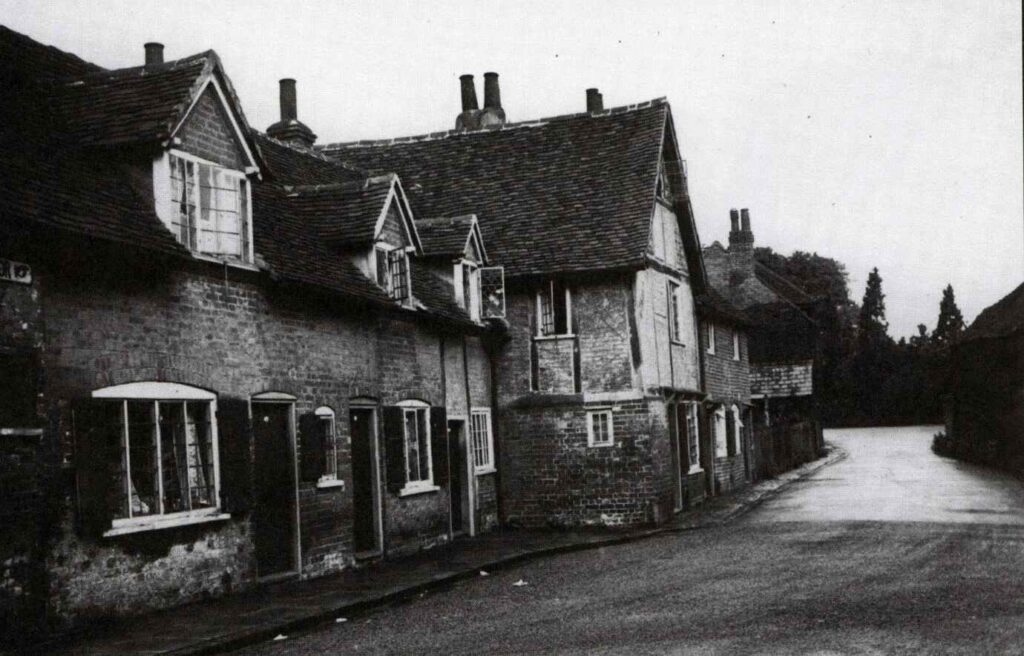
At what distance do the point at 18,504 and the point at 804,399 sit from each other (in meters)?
41.9

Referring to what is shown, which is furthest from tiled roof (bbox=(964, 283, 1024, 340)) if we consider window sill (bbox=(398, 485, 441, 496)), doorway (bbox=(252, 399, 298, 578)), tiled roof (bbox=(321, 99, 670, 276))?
doorway (bbox=(252, 399, 298, 578))

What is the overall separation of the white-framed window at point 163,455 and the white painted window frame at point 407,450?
546 centimetres

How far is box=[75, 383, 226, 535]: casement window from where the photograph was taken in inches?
469

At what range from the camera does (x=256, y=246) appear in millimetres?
15508

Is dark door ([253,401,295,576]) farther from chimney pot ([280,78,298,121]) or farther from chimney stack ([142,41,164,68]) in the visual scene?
chimney pot ([280,78,298,121])

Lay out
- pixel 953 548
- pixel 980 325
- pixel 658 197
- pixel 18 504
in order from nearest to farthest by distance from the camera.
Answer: pixel 18 504 < pixel 953 548 < pixel 658 197 < pixel 980 325

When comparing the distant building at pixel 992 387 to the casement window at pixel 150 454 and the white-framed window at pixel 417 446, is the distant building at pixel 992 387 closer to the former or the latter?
the white-framed window at pixel 417 446

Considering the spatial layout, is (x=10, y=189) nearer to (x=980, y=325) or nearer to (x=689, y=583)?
(x=689, y=583)

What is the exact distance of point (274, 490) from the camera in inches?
608

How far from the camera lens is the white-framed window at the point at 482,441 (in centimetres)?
2322

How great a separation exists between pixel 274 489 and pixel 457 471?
701 cm

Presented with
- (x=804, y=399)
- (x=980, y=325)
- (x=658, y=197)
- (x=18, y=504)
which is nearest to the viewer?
(x=18, y=504)

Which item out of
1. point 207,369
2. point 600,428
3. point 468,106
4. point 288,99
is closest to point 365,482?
point 207,369

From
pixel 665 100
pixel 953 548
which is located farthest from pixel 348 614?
pixel 665 100
